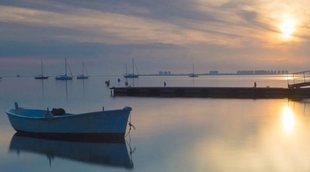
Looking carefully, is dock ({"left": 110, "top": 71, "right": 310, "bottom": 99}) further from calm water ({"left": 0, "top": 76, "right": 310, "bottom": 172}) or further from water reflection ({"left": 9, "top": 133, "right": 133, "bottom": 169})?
water reflection ({"left": 9, "top": 133, "right": 133, "bottom": 169})

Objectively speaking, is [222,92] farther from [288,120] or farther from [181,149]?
[181,149]

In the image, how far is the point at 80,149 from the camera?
21.8m

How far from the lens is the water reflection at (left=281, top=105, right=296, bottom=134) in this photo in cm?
2784

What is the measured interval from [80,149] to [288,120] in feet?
58.5

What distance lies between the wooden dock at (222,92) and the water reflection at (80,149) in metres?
36.1

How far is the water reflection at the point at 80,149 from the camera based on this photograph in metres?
19.0

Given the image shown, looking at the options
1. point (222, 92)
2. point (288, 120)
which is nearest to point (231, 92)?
point (222, 92)

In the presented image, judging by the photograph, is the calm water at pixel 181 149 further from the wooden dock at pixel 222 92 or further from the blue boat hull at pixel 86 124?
the wooden dock at pixel 222 92

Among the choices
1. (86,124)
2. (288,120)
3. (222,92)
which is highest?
(86,124)

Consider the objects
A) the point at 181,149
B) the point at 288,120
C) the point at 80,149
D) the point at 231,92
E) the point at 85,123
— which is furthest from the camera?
the point at 231,92

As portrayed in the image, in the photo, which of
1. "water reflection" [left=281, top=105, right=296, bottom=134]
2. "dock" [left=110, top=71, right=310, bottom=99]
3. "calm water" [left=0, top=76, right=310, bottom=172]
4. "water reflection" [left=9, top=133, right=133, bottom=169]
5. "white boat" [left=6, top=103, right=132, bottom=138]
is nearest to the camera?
"calm water" [left=0, top=76, right=310, bottom=172]

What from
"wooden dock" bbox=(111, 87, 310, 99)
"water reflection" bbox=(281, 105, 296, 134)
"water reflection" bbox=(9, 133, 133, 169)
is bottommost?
"water reflection" bbox=(281, 105, 296, 134)

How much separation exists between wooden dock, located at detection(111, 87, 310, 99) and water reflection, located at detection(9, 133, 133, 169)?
36.1 metres

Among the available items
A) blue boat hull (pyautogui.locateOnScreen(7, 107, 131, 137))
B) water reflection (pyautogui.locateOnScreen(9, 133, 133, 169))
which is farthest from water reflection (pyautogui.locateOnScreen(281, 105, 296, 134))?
water reflection (pyautogui.locateOnScreen(9, 133, 133, 169))
